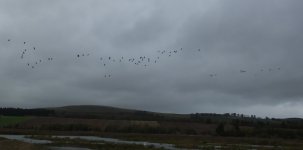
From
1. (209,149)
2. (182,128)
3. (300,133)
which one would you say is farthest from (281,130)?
(209,149)

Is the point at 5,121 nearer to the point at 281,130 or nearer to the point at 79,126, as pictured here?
the point at 79,126

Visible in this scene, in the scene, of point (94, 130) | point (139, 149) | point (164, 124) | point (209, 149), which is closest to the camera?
point (139, 149)

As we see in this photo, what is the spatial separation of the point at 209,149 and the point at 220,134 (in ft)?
212

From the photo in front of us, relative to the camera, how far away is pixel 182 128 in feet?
479

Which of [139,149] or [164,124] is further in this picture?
[164,124]

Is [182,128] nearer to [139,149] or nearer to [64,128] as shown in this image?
[64,128]

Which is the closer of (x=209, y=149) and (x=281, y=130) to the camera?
(x=209, y=149)

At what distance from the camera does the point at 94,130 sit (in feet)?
468

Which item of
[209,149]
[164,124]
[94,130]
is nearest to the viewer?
[209,149]

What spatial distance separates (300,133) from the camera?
133625mm

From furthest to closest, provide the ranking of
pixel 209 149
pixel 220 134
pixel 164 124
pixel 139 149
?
pixel 164 124, pixel 220 134, pixel 209 149, pixel 139 149

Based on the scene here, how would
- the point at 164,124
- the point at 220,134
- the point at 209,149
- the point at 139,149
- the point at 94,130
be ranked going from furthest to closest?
1. the point at 164,124
2. the point at 94,130
3. the point at 220,134
4. the point at 209,149
5. the point at 139,149

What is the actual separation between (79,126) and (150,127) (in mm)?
19667

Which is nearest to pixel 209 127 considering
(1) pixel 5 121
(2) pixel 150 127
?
(2) pixel 150 127
